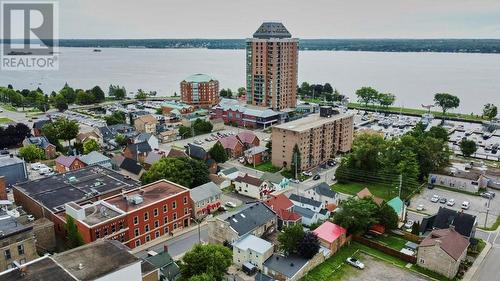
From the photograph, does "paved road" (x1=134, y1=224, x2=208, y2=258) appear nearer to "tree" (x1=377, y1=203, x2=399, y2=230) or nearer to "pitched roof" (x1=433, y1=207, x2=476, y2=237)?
"tree" (x1=377, y1=203, x2=399, y2=230)

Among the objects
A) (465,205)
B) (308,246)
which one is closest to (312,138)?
(465,205)

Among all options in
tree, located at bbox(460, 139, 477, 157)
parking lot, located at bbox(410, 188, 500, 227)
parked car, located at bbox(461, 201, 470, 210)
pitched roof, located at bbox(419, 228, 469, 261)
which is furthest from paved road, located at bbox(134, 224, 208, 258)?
tree, located at bbox(460, 139, 477, 157)

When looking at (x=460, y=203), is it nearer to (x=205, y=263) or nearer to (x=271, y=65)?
(x=205, y=263)

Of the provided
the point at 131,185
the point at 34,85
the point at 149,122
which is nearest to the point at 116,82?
the point at 34,85

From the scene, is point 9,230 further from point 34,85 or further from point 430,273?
point 34,85

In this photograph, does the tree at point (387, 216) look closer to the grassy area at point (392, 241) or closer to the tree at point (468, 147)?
the grassy area at point (392, 241)

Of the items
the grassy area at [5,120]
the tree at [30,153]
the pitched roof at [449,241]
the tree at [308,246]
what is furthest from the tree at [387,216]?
the grassy area at [5,120]
